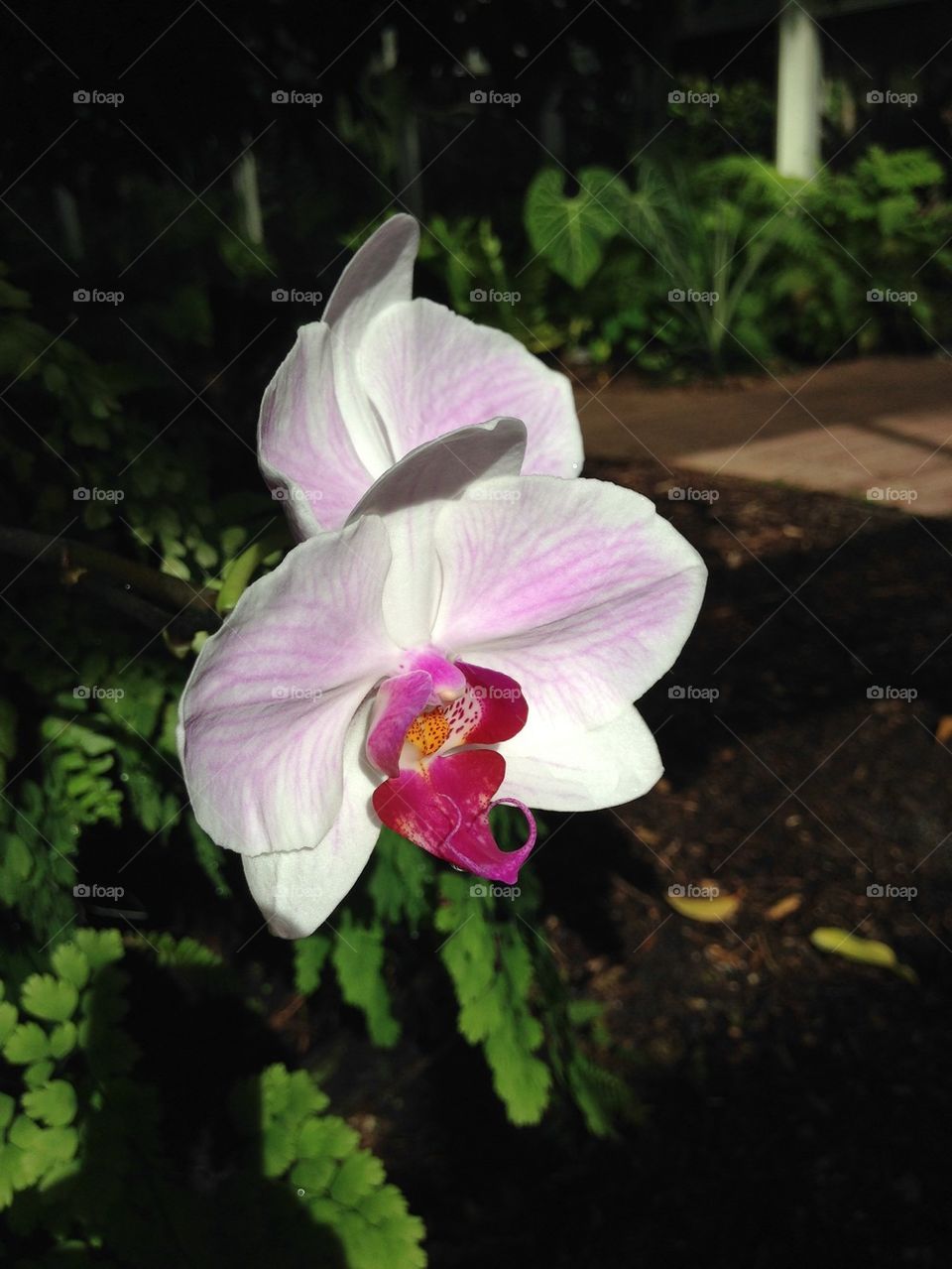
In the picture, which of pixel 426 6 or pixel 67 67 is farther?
pixel 426 6

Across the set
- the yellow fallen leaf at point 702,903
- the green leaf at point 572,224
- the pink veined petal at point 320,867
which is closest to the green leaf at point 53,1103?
the pink veined petal at point 320,867

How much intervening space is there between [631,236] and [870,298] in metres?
1.41

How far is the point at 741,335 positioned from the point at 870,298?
0.75 m

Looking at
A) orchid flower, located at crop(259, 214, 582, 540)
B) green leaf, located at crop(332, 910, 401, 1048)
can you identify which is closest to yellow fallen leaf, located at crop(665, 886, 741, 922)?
green leaf, located at crop(332, 910, 401, 1048)

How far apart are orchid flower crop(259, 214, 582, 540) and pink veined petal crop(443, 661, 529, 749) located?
0.16m

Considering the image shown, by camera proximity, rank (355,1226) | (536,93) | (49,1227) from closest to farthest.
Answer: (49,1227) → (355,1226) → (536,93)

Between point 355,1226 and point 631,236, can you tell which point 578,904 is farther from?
point 631,236

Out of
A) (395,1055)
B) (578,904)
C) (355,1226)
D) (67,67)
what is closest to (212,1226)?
(355,1226)

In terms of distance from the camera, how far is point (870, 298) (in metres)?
6.30

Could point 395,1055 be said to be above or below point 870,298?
above

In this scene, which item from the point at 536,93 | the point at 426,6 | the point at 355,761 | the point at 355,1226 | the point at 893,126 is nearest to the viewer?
the point at 355,761

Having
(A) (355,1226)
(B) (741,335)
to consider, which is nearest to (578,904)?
(A) (355,1226)

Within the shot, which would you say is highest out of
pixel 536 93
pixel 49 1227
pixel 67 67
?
pixel 67 67

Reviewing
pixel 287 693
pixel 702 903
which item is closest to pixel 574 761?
pixel 287 693
